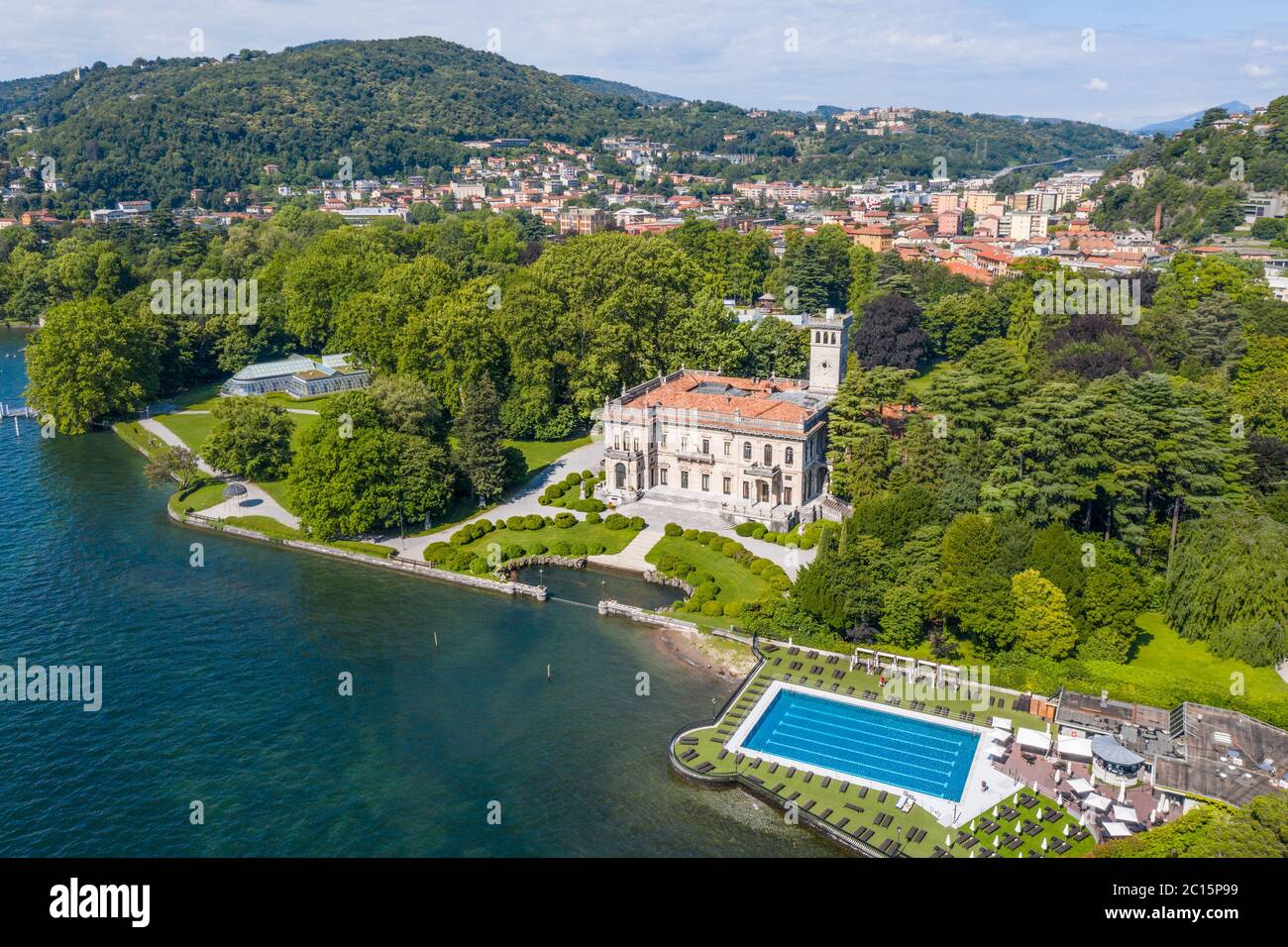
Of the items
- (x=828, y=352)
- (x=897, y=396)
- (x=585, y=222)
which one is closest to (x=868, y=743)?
(x=897, y=396)

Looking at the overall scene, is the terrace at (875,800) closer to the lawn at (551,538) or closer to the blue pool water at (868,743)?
the blue pool water at (868,743)

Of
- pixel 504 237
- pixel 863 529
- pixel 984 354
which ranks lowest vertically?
pixel 863 529

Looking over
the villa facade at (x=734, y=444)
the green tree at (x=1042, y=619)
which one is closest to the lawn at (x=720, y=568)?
the villa facade at (x=734, y=444)

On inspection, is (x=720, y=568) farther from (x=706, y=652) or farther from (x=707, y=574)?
(x=706, y=652)

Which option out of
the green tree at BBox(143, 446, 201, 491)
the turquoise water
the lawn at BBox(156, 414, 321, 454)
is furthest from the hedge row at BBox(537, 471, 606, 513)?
the green tree at BBox(143, 446, 201, 491)

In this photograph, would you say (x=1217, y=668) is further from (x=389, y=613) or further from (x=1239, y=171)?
(x=1239, y=171)
